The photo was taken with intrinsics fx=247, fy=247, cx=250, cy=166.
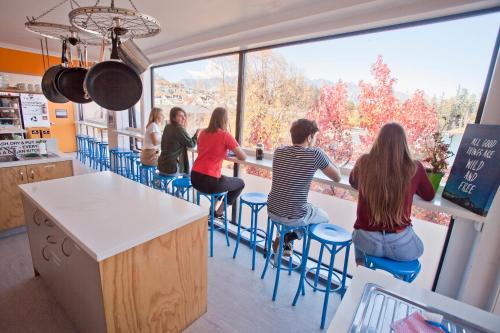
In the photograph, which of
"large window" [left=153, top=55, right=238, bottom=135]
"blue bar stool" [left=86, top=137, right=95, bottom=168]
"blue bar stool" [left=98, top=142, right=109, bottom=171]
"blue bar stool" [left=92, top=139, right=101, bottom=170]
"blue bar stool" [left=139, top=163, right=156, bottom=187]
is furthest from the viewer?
"blue bar stool" [left=86, top=137, right=95, bottom=168]

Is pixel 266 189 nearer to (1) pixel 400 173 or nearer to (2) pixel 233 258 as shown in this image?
(2) pixel 233 258

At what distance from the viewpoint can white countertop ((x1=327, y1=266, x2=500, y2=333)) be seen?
2.37 feet

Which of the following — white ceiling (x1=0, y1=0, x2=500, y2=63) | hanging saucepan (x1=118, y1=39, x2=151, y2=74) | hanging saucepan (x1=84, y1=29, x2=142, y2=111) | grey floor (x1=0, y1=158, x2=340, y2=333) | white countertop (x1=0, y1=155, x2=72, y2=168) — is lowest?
grey floor (x1=0, y1=158, x2=340, y2=333)

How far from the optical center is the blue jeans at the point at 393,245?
1387 millimetres

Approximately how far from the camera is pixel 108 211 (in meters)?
1.38

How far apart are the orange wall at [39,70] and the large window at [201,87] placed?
109 inches

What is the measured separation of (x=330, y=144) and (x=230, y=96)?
133 centimetres

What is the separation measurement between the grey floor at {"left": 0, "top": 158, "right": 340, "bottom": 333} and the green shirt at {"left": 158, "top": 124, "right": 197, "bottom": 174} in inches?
45.7

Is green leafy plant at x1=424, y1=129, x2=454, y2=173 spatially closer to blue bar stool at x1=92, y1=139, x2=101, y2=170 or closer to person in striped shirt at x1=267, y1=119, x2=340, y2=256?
person in striped shirt at x1=267, y1=119, x2=340, y2=256

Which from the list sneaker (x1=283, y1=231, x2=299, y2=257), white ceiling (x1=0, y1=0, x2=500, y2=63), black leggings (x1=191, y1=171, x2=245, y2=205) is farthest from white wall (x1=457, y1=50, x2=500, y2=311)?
black leggings (x1=191, y1=171, x2=245, y2=205)

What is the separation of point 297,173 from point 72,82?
1868 mm

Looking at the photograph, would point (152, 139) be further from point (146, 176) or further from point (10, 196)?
point (10, 196)

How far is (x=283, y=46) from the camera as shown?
2.48 m

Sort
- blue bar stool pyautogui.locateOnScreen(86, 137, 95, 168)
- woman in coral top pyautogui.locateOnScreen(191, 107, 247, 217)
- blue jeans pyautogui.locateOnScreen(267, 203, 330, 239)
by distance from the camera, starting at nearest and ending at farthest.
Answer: blue jeans pyautogui.locateOnScreen(267, 203, 330, 239)
woman in coral top pyautogui.locateOnScreen(191, 107, 247, 217)
blue bar stool pyautogui.locateOnScreen(86, 137, 95, 168)
